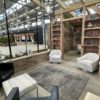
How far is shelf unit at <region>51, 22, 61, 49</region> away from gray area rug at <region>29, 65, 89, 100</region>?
2.75 meters

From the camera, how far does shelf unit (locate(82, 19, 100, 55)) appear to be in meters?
4.58

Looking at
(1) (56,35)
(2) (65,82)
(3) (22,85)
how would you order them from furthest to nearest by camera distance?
(1) (56,35) < (2) (65,82) < (3) (22,85)

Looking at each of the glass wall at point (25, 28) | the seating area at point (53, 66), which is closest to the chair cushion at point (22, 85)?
the seating area at point (53, 66)

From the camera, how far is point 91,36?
15.6 feet

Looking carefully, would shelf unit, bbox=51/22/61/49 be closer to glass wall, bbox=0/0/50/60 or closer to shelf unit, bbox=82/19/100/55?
glass wall, bbox=0/0/50/60

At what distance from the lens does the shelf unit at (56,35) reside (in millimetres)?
6150

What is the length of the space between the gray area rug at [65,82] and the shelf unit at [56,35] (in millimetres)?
2751

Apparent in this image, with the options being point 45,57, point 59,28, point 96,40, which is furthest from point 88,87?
point 59,28

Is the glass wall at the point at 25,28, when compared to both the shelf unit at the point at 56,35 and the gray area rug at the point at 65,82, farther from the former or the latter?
the gray area rug at the point at 65,82

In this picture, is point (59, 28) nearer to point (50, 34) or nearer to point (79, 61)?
point (50, 34)

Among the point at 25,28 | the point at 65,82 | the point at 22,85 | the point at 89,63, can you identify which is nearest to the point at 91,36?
the point at 89,63

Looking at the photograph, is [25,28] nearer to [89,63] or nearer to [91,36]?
[91,36]

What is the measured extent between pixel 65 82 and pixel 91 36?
108 inches

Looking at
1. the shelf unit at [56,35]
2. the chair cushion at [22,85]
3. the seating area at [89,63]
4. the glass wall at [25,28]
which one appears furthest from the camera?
the shelf unit at [56,35]
